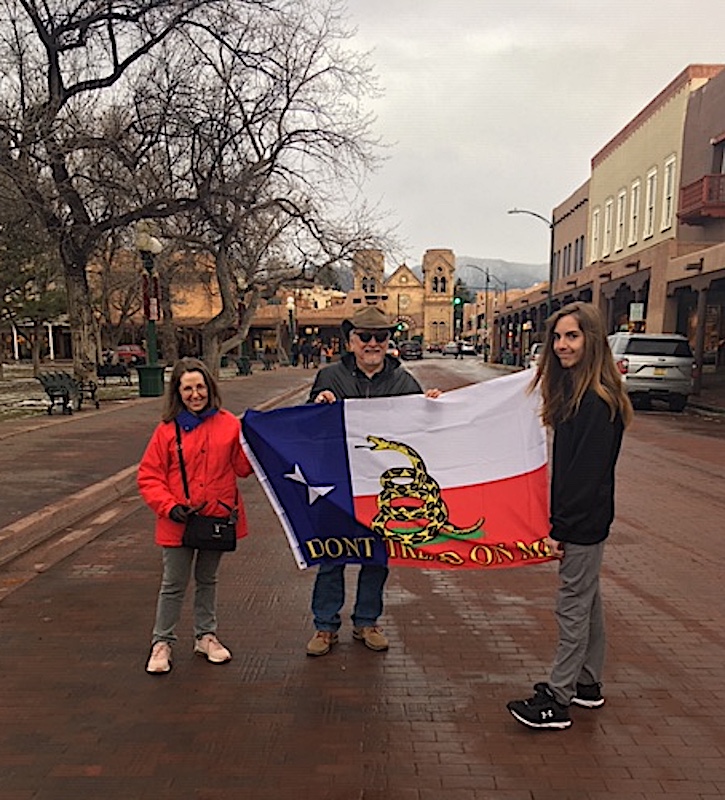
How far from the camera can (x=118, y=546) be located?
6133 millimetres

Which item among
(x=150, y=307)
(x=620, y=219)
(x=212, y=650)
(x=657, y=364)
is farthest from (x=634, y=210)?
(x=212, y=650)

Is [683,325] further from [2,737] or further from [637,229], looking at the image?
[2,737]

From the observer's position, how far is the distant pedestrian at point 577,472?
10.0 feet

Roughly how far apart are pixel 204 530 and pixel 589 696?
7.07 feet

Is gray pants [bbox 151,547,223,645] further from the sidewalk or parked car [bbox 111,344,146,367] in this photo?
parked car [bbox 111,344,146,367]

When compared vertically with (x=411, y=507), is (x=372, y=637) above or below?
below

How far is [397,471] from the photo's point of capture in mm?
3914

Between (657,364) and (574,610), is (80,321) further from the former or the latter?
(574,610)

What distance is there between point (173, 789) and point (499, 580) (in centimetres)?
313

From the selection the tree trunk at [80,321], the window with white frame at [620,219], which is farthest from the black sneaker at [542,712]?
the window with white frame at [620,219]

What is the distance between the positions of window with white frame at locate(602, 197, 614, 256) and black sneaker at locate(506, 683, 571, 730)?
3529 centimetres

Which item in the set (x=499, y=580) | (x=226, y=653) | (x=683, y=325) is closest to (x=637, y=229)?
(x=683, y=325)

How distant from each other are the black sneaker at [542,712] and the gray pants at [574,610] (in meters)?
0.04

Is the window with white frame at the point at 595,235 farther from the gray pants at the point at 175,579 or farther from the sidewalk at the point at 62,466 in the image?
the gray pants at the point at 175,579
